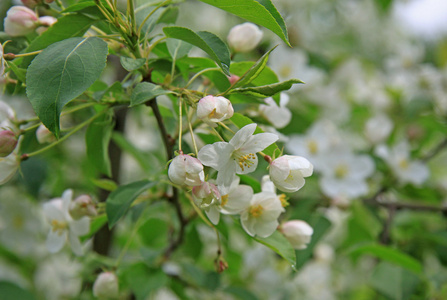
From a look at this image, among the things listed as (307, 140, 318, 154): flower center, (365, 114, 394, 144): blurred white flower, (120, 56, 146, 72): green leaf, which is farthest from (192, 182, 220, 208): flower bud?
(365, 114, 394, 144): blurred white flower

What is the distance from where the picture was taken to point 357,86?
285 cm

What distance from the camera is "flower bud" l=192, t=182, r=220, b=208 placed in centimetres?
83

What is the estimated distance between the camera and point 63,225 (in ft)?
4.02

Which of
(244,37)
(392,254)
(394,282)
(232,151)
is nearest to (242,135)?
(232,151)

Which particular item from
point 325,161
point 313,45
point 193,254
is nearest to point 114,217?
point 193,254

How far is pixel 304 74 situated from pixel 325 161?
43 centimetres

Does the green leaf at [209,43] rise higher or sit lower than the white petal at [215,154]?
higher

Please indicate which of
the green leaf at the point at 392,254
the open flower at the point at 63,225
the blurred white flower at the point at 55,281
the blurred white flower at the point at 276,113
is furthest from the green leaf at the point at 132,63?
the blurred white flower at the point at 55,281

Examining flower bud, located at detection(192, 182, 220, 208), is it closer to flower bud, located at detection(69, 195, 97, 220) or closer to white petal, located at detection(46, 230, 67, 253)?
flower bud, located at detection(69, 195, 97, 220)

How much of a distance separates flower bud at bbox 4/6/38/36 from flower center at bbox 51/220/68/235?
488 mm

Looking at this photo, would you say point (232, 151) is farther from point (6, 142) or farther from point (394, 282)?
point (394, 282)

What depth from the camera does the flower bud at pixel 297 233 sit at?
1.09 m

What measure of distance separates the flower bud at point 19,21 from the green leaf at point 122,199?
417 mm

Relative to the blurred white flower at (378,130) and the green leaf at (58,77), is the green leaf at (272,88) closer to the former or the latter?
the green leaf at (58,77)
